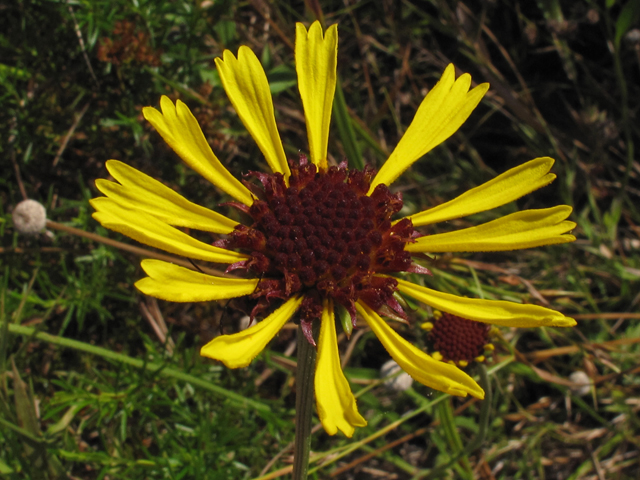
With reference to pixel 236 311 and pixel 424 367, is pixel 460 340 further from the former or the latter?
pixel 236 311

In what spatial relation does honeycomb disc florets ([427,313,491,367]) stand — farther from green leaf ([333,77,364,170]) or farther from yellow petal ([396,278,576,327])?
green leaf ([333,77,364,170])

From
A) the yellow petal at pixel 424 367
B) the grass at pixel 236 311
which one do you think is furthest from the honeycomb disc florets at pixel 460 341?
the yellow petal at pixel 424 367

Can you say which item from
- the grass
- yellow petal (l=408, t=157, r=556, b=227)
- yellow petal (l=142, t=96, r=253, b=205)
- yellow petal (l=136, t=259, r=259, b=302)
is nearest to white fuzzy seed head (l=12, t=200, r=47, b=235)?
the grass

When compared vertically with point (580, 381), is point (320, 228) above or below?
above

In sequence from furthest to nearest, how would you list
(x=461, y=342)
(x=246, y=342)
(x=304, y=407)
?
(x=461, y=342) → (x=304, y=407) → (x=246, y=342)

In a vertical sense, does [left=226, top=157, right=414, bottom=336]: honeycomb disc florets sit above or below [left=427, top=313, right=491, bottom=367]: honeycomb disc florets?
above

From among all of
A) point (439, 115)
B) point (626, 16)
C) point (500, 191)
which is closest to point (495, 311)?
point (500, 191)
